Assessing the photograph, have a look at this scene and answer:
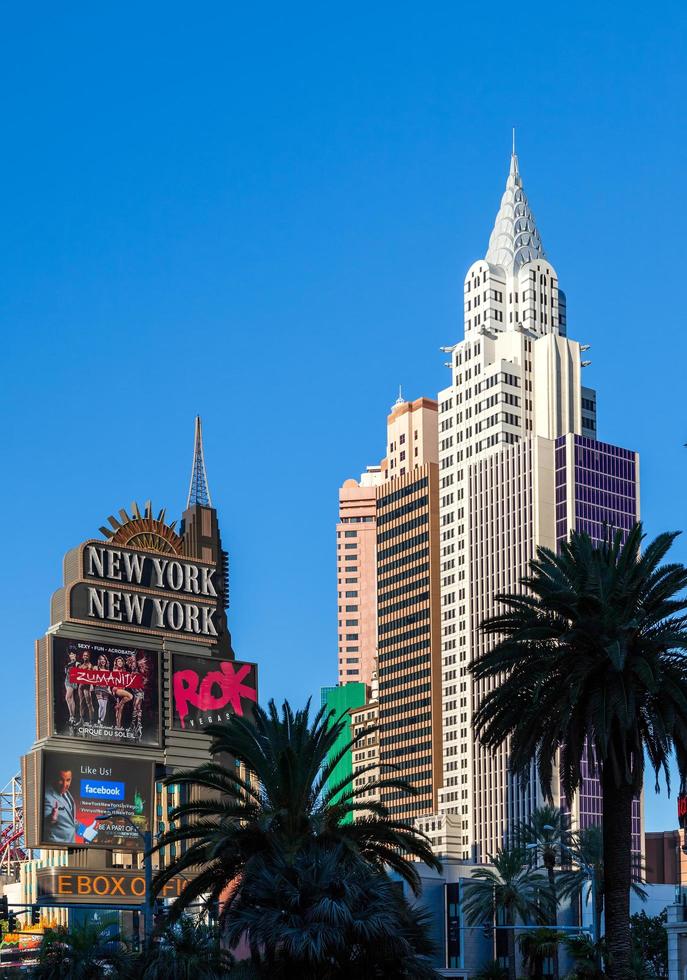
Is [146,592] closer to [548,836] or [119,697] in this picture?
[119,697]

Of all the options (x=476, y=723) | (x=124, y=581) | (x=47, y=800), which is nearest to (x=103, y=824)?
(x=47, y=800)

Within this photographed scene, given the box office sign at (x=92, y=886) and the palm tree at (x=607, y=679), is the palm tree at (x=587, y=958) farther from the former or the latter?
the box office sign at (x=92, y=886)

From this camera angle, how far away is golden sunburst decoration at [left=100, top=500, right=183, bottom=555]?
144 m

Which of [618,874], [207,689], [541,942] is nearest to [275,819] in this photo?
[618,874]

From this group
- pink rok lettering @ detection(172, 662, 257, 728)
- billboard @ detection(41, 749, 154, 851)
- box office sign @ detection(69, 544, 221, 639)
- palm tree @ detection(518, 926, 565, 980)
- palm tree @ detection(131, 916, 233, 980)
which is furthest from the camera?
pink rok lettering @ detection(172, 662, 257, 728)

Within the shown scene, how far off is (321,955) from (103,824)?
80280mm

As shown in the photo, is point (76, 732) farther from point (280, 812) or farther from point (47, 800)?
point (280, 812)

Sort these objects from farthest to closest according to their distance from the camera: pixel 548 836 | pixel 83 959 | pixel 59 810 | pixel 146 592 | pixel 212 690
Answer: pixel 146 592
pixel 212 690
pixel 59 810
pixel 548 836
pixel 83 959

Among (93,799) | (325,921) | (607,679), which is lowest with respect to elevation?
(325,921)

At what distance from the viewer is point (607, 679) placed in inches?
2323

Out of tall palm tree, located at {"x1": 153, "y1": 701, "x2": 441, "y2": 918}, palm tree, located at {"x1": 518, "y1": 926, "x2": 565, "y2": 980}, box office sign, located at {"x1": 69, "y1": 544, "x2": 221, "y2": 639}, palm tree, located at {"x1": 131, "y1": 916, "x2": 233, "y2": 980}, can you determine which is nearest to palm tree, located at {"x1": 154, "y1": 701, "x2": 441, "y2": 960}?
tall palm tree, located at {"x1": 153, "y1": 701, "x2": 441, "y2": 918}

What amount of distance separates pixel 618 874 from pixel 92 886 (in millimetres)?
79826

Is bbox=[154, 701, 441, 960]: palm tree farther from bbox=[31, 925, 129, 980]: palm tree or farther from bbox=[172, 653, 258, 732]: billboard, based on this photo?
bbox=[172, 653, 258, 732]: billboard

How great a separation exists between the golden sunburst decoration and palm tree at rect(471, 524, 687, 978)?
280 ft
